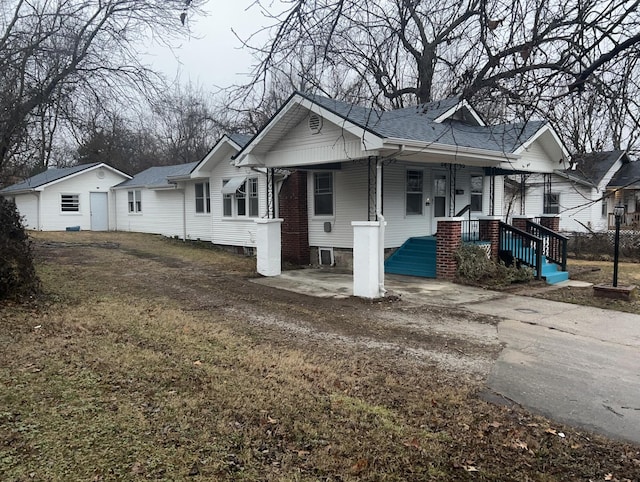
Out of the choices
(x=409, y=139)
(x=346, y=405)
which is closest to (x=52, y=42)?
(x=409, y=139)

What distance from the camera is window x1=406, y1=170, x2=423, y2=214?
1370 centimetres

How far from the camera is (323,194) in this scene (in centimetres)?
1410

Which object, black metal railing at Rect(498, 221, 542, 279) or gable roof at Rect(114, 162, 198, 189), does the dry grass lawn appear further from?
gable roof at Rect(114, 162, 198, 189)

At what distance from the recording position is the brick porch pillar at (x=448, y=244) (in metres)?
11.4

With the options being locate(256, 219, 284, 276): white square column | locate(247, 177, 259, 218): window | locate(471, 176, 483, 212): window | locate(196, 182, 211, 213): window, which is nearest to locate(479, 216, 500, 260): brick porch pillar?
locate(471, 176, 483, 212): window

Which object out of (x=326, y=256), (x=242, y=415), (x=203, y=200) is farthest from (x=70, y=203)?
(x=242, y=415)

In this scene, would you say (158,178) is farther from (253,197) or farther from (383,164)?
(383,164)

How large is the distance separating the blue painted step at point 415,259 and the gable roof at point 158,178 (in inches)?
418

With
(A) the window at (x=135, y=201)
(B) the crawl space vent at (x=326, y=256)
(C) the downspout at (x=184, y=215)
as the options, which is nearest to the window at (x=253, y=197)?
(B) the crawl space vent at (x=326, y=256)

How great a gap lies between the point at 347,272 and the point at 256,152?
3.93 m

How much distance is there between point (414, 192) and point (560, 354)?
8.06 m

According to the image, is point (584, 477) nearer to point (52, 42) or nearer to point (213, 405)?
point (213, 405)

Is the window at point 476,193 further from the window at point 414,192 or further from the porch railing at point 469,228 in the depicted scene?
the window at point 414,192

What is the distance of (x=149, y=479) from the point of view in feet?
10.00
